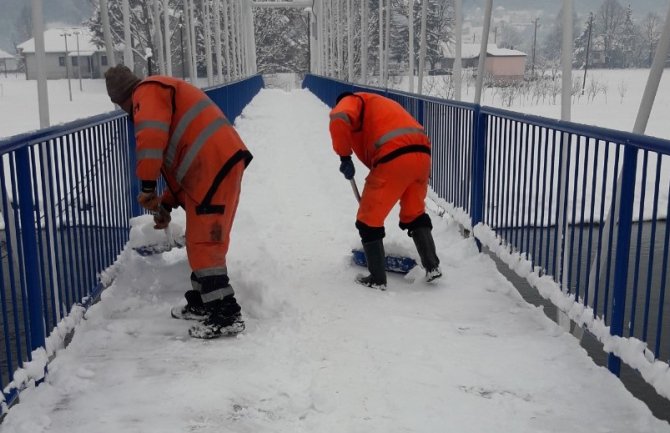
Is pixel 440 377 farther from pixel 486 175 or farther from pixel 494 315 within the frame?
pixel 486 175

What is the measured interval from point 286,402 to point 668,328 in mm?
3635

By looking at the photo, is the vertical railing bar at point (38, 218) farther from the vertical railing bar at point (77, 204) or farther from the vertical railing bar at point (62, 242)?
the vertical railing bar at point (77, 204)

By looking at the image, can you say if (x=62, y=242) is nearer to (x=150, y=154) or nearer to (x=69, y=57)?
(x=150, y=154)

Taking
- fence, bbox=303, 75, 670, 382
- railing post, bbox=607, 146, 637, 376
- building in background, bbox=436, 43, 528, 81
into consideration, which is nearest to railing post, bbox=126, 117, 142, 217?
fence, bbox=303, 75, 670, 382

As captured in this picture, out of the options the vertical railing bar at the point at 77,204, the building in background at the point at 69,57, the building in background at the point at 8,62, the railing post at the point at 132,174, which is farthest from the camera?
the building in background at the point at 8,62

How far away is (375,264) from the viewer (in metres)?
5.24

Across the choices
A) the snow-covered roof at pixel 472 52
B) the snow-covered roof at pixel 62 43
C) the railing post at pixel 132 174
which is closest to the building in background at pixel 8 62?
the snow-covered roof at pixel 62 43

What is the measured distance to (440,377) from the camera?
3758 mm

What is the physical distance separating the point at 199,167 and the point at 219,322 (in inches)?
38.5

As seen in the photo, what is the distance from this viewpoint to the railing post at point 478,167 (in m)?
6.10

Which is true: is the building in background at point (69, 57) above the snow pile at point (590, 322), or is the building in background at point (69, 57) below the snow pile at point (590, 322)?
above

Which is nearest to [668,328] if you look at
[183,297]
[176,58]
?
[183,297]

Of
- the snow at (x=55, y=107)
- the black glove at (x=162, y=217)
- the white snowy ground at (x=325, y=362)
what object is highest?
A: the black glove at (x=162, y=217)

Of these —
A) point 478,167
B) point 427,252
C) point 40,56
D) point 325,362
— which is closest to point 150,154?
point 325,362
